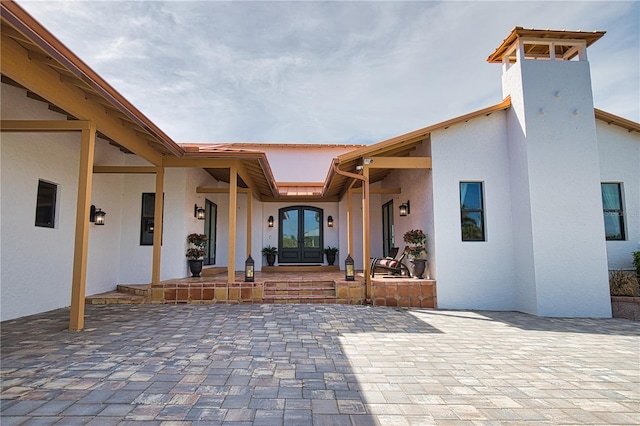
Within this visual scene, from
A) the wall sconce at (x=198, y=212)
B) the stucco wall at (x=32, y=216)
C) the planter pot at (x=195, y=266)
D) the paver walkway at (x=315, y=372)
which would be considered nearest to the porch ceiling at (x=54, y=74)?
the stucco wall at (x=32, y=216)

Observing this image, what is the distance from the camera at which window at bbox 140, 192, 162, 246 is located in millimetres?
8055

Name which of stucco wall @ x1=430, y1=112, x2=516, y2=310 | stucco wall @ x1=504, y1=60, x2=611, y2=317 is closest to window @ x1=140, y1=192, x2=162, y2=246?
stucco wall @ x1=430, y1=112, x2=516, y2=310

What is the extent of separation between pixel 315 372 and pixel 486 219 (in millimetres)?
5128

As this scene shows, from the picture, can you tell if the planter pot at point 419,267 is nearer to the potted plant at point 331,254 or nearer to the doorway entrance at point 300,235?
the potted plant at point 331,254

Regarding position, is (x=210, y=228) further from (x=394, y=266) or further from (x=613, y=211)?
(x=613, y=211)

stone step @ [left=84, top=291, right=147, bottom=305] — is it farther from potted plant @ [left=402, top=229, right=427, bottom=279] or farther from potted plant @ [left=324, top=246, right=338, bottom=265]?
potted plant @ [left=324, top=246, right=338, bottom=265]

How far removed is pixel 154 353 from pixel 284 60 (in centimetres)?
834

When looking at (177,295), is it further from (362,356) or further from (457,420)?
(457,420)

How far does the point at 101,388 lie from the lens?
8.95 feet

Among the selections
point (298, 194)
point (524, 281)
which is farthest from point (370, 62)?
point (524, 281)

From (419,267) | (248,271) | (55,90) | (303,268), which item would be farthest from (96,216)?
(419,267)

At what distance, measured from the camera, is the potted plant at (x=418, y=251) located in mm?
7082

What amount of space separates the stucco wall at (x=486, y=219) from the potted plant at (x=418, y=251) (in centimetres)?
39

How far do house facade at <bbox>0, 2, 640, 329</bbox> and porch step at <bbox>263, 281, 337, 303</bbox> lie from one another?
950 mm
